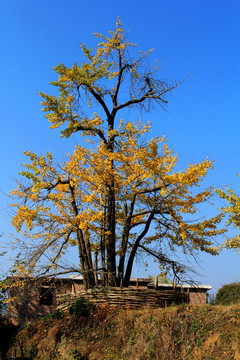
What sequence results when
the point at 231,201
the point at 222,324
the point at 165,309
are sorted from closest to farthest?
1. the point at 222,324
2. the point at 165,309
3. the point at 231,201

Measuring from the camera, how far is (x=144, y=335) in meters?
12.6

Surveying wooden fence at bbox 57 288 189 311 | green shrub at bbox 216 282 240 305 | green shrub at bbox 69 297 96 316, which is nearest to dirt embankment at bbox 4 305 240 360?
green shrub at bbox 69 297 96 316

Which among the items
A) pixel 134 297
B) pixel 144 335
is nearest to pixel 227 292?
pixel 134 297

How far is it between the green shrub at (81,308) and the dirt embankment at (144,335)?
0.65ft

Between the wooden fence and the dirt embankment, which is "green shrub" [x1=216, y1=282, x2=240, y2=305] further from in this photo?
the dirt embankment

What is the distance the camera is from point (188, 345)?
11500mm

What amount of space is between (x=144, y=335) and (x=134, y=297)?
5.67 feet

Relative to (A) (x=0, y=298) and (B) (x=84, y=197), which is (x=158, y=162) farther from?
(A) (x=0, y=298)

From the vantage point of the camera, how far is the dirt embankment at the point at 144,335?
36.8 ft

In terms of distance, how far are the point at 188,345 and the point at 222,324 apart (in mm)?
1225

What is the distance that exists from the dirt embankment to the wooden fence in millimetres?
399

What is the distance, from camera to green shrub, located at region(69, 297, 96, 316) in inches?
585

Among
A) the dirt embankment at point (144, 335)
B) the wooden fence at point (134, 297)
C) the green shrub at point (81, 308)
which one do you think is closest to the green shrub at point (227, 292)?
the wooden fence at point (134, 297)

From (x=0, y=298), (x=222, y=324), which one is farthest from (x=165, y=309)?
(x=0, y=298)
